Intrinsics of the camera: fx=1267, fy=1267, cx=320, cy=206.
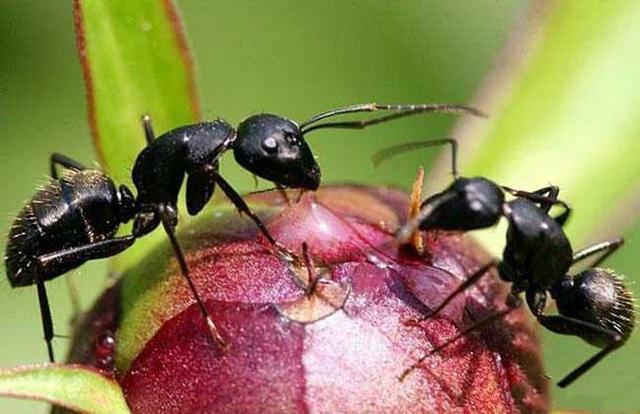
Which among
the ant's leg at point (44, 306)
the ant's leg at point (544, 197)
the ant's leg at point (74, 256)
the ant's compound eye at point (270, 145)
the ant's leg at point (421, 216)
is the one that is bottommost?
the ant's leg at point (44, 306)

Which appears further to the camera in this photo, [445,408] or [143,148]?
[143,148]

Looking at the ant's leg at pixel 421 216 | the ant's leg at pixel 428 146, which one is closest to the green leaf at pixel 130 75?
the ant's leg at pixel 428 146

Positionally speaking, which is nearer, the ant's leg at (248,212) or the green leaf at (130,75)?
the ant's leg at (248,212)

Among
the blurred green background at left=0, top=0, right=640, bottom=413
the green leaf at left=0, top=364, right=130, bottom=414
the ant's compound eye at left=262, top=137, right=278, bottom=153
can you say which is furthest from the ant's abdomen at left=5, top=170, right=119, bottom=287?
the blurred green background at left=0, top=0, right=640, bottom=413

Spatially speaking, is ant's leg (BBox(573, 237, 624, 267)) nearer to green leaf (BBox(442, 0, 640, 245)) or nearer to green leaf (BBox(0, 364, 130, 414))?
green leaf (BBox(442, 0, 640, 245))

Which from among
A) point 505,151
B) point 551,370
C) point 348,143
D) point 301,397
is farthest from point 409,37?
point 301,397

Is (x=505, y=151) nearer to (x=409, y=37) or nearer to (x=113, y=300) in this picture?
(x=113, y=300)

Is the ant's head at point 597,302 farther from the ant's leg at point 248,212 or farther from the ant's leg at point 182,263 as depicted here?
the ant's leg at point 182,263

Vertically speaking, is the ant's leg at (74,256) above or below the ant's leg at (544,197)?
below
